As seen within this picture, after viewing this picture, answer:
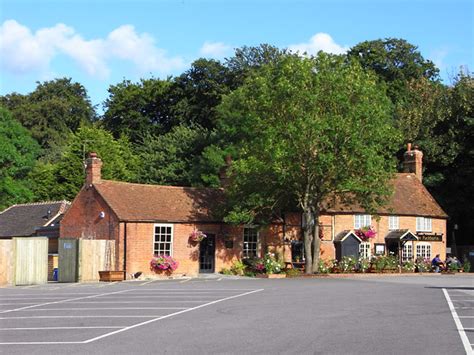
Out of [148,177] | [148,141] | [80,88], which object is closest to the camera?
[148,177]

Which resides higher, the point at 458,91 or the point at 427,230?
the point at 458,91

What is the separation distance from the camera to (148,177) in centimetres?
6650

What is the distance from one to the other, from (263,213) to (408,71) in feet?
134

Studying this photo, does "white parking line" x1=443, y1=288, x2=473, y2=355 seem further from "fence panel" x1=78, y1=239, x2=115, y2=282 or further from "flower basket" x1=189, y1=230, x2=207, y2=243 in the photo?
"flower basket" x1=189, y1=230, x2=207, y2=243

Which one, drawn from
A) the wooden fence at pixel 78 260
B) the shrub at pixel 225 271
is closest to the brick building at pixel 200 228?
the shrub at pixel 225 271

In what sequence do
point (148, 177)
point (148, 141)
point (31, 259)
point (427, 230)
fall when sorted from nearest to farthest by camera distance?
point (31, 259) < point (427, 230) < point (148, 177) < point (148, 141)

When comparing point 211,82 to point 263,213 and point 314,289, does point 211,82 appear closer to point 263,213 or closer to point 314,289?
point 263,213

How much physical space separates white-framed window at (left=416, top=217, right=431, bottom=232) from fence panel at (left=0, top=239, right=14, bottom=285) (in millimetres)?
27824

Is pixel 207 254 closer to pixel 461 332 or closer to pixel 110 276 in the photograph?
pixel 110 276

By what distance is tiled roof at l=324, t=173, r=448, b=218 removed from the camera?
48.3 meters

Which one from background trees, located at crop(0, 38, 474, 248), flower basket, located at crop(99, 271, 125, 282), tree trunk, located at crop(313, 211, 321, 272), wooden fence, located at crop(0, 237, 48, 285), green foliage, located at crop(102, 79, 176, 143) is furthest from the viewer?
green foliage, located at crop(102, 79, 176, 143)

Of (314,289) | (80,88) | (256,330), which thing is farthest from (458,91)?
(80,88)

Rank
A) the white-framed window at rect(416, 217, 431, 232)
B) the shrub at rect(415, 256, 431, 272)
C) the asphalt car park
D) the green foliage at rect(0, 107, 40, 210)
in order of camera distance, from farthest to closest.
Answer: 1. the green foliage at rect(0, 107, 40, 210)
2. the white-framed window at rect(416, 217, 431, 232)
3. the shrub at rect(415, 256, 431, 272)
4. the asphalt car park

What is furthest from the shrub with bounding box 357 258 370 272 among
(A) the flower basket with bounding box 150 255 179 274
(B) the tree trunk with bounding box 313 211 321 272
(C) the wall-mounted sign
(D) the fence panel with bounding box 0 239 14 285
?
(D) the fence panel with bounding box 0 239 14 285
